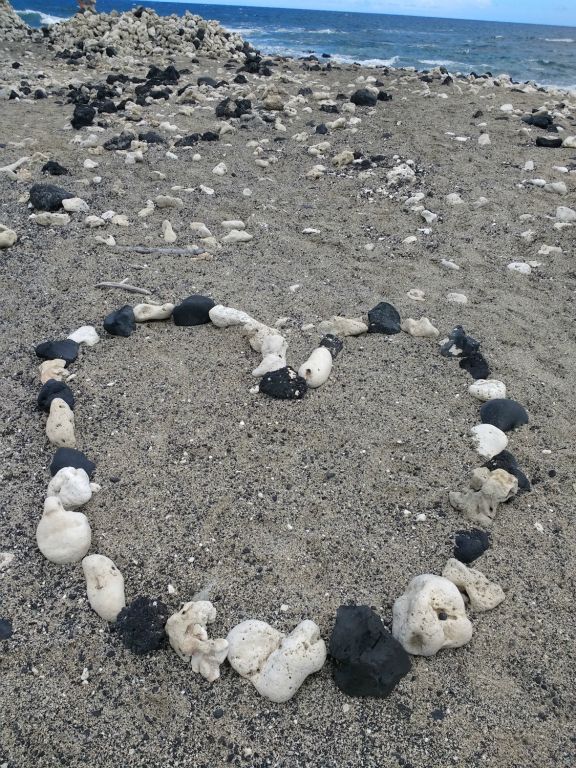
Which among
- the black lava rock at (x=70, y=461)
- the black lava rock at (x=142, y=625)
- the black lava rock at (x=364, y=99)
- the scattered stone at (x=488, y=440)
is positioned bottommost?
the black lava rock at (x=142, y=625)

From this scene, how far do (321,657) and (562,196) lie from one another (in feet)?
16.6

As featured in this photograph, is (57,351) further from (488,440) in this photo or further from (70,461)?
(488,440)

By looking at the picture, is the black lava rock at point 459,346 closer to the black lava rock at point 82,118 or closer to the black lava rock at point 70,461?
the black lava rock at point 70,461

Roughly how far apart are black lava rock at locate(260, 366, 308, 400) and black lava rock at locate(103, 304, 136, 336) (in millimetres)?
938

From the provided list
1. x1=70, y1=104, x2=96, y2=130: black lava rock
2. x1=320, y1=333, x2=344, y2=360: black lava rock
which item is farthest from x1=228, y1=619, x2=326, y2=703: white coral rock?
x1=70, y1=104, x2=96, y2=130: black lava rock

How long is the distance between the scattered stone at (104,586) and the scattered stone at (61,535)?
3.3 inches

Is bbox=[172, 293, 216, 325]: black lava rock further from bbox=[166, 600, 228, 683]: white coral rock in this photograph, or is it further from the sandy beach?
bbox=[166, 600, 228, 683]: white coral rock

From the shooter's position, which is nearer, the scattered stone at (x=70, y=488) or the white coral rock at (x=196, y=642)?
the white coral rock at (x=196, y=642)

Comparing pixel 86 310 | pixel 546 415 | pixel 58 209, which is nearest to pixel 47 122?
pixel 58 209

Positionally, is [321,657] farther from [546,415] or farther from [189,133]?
[189,133]

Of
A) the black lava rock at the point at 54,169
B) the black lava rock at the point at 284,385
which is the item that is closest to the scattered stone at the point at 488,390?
the black lava rock at the point at 284,385

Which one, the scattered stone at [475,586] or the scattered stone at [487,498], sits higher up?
the scattered stone at [487,498]

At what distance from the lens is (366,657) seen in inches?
67.7

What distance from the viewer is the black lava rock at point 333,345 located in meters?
3.21
